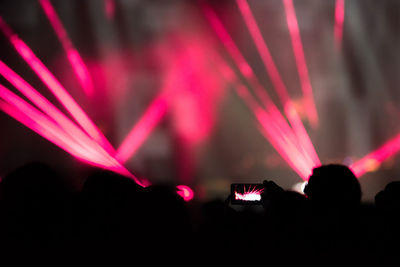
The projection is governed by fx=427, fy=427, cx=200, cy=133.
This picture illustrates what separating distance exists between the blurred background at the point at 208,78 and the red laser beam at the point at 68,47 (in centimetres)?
8

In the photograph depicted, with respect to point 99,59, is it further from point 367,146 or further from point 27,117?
point 367,146

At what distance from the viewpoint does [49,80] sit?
26.8 ft

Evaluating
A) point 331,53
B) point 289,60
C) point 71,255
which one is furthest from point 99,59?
point 71,255

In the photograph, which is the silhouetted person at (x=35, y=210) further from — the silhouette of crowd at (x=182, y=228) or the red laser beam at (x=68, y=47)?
the red laser beam at (x=68, y=47)

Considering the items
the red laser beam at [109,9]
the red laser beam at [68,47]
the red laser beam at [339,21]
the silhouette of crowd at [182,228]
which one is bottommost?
the silhouette of crowd at [182,228]

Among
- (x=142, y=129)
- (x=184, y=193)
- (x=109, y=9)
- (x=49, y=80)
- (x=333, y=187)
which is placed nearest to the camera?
(x=333, y=187)

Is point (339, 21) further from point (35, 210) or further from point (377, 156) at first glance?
point (35, 210)

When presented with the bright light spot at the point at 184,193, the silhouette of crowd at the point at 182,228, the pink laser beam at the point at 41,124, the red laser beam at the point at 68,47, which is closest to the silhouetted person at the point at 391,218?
the silhouette of crowd at the point at 182,228

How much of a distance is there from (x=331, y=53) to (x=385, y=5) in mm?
1542

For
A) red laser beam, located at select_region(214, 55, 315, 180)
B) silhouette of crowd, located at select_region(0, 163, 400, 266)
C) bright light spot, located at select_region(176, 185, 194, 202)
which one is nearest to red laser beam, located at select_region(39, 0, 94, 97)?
red laser beam, located at select_region(214, 55, 315, 180)

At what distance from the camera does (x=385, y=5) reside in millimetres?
9203

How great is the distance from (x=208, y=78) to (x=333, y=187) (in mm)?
7882

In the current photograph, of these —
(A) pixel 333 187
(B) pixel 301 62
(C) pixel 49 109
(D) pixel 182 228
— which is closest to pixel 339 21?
(B) pixel 301 62

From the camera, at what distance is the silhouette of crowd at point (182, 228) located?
4.11 feet
